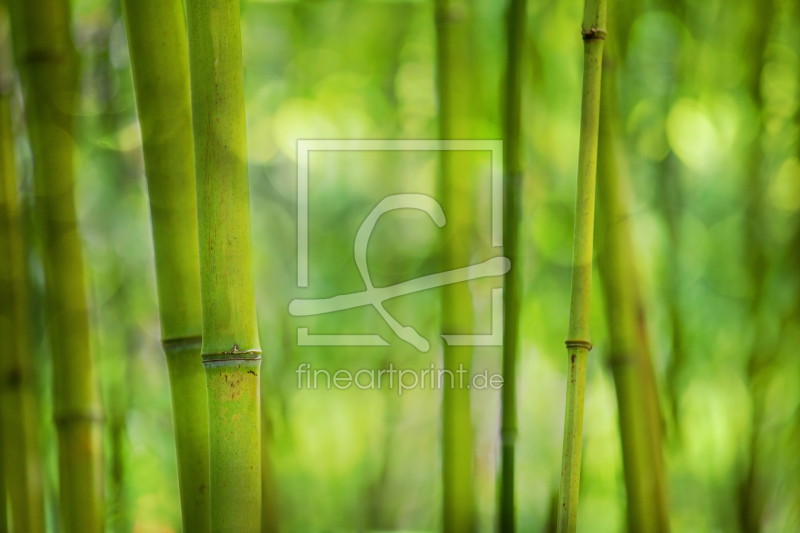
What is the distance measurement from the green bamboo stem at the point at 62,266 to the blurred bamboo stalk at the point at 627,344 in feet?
2.27

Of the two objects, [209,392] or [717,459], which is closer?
[209,392]

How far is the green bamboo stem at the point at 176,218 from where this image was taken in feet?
2.25

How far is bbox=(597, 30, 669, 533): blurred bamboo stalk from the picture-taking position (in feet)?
3.28

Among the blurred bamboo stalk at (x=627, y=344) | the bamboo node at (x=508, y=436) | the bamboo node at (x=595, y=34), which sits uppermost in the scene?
the bamboo node at (x=595, y=34)

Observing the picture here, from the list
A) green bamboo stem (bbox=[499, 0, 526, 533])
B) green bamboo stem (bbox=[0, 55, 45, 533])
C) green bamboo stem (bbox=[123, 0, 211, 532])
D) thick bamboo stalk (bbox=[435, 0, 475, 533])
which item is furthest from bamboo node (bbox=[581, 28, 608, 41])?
green bamboo stem (bbox=[0, 55, 45, 533])

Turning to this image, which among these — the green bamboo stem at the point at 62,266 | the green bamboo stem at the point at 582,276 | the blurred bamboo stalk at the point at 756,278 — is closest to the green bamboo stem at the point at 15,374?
the green bamboo stem at the point at 62,266

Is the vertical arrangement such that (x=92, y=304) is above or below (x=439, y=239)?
below

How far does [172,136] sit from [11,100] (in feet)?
2.22

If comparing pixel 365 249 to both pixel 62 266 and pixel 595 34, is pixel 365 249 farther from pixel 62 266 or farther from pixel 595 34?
pixel 595 34

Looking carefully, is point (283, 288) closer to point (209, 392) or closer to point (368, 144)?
point (368, 144)

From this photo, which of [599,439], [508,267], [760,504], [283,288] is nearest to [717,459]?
[760,504]

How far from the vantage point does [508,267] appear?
1212mm

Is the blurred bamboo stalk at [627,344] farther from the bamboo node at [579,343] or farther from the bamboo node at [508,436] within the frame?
the bamboo node at [579,343]

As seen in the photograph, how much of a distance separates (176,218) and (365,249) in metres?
0.87
